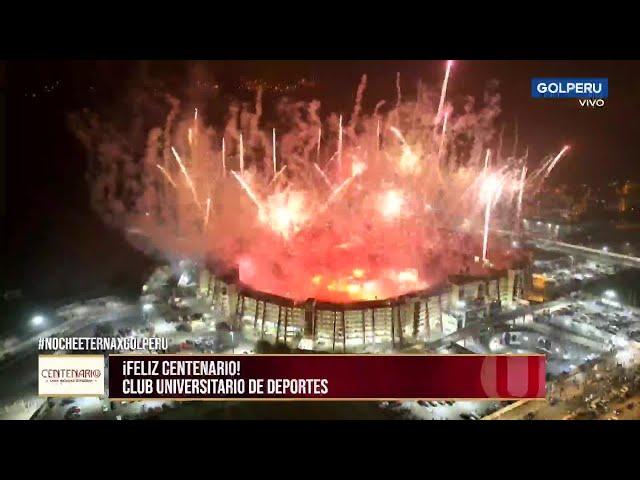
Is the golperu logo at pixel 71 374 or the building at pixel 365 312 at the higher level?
the building at pixel 365 312

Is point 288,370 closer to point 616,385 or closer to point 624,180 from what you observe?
point 616,385

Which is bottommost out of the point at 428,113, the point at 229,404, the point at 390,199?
the point at 229,404

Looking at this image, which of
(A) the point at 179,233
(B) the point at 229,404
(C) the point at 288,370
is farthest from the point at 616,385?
(A) the point at 179,233

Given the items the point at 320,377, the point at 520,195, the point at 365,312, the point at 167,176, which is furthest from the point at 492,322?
the point at 167,176

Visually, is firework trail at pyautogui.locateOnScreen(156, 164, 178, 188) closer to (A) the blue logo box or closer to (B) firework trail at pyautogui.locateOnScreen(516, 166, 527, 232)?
(A) the blue logo box

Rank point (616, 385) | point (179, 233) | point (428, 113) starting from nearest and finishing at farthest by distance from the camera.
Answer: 1. point (616, 385)
2. point (428, 113)
3. point (179, 233)

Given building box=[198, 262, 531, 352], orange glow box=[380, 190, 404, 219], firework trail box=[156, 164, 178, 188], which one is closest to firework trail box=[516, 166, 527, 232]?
building box=[198, 262, 531, 352]

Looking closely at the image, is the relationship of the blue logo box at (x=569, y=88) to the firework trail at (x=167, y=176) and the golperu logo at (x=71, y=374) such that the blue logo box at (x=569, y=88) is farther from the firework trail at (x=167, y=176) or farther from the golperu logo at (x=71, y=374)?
the golperu logo at (x=71, y=374)

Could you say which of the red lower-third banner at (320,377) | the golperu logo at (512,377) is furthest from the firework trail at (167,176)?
the golperu logo at (512,377)

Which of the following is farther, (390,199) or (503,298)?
(390,199)
